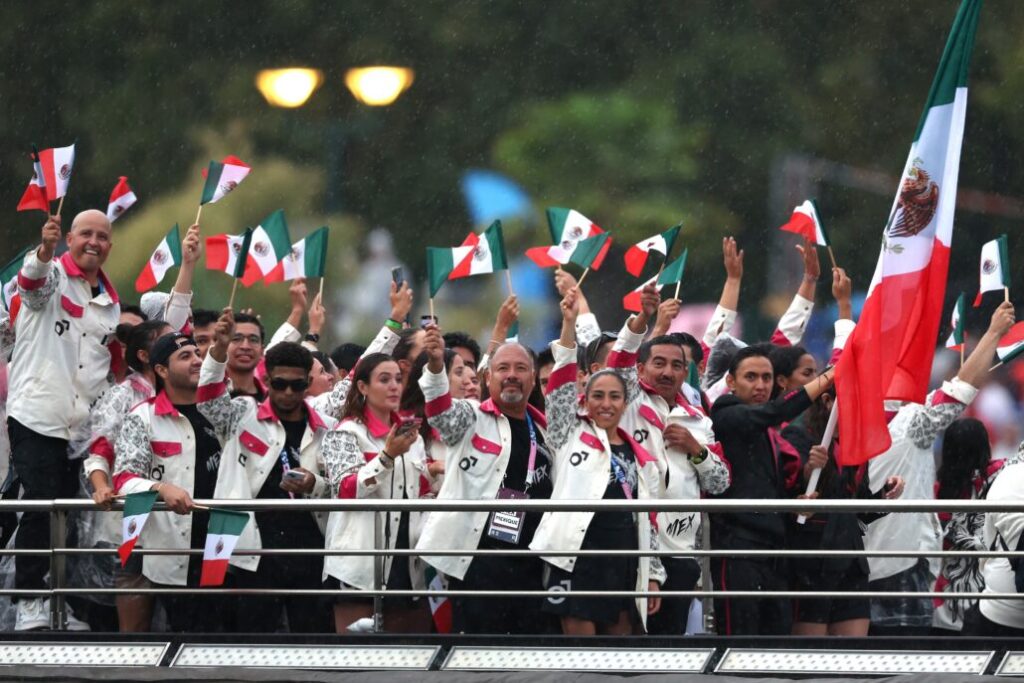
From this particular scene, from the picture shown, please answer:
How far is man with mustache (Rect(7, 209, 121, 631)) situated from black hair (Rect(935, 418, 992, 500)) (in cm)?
399

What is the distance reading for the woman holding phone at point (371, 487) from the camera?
9.70m

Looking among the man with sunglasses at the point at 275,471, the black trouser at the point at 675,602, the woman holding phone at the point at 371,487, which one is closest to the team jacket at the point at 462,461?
the woman holding phone at the point at 371,487

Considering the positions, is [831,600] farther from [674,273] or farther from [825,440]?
[674,273]

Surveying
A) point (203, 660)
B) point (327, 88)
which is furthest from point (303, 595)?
point (327, 88)

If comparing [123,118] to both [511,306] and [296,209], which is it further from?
[511,306]

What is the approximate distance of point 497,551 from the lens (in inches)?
362

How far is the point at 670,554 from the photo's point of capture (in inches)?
356

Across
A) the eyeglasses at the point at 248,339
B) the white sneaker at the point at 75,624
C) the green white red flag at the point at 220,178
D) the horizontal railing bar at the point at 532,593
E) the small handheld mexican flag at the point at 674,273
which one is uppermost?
the green white red flag at the point at 220,178

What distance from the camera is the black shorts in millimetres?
9742

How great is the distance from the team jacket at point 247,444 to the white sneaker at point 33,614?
0.94 metres

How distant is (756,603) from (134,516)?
2.71 metres

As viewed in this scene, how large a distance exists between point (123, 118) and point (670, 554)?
10.4 metres

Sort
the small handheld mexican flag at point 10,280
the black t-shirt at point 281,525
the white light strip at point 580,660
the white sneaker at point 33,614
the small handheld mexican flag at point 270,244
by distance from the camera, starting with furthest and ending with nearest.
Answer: the small handheld mexican flag at point 270,244 < the small handheld mexican flag at point 10,280 < the white sneaker at point 33,614 < the black t-shirt at point 281,525 < the white light strip at point 580,660

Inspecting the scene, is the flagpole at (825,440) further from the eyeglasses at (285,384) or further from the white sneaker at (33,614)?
the white sneaker at (33,614)
